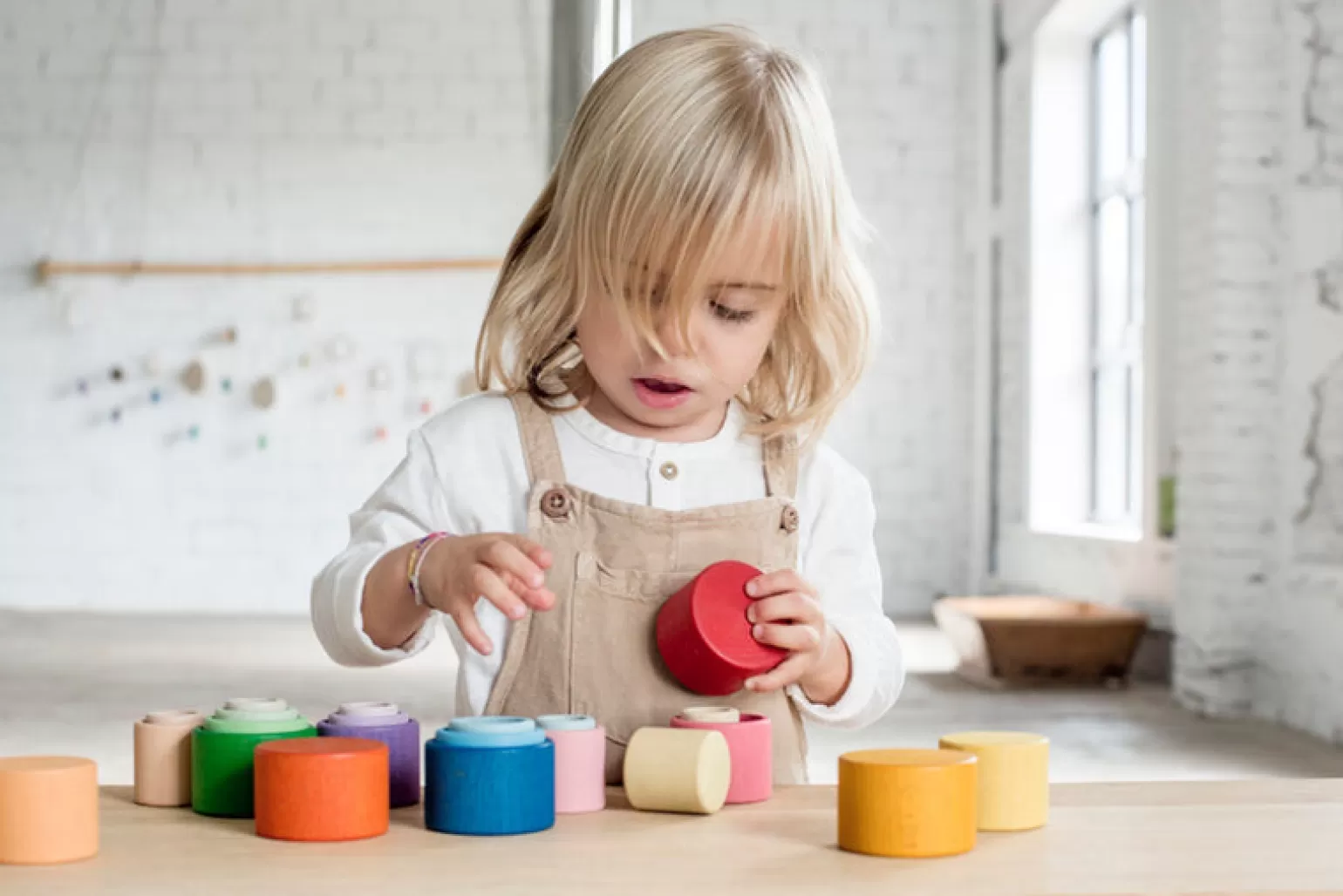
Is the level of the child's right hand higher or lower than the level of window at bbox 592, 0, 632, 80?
lower

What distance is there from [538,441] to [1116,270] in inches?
192

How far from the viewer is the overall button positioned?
44.6 inches

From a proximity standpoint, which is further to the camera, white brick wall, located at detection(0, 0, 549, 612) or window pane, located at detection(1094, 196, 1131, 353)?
white brick wall, located at detection(0, 0, 549, 612)

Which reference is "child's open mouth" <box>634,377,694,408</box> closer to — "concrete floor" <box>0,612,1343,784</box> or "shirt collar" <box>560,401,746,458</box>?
"shirt collar" <box>560,401,746,458</box>

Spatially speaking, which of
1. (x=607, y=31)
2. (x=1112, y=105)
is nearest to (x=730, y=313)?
(x=607, y=31)

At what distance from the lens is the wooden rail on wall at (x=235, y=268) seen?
6797 mm

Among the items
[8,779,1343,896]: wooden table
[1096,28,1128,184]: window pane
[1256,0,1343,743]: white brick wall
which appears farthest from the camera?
[1096,28,1128,184]: window pane

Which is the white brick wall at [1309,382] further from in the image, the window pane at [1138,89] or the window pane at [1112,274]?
the window pane at [1112,274]

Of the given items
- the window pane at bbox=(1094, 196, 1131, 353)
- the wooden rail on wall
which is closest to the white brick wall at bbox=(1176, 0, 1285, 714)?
the window pane at bbox=(1094, 196, 1131, 353)

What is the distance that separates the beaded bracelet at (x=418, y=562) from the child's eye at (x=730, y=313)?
0.82 feet

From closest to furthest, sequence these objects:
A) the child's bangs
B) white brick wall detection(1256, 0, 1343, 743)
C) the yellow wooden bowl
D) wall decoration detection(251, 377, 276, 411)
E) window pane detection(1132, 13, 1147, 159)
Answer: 1. the yellow wooden bowl
2. the child's bangs
3. white brick wall detection(1256, 0, 1343, 743)
4. window pane detection(1132, 13, 1147, 159)
5. wall decoration detection(251, 377, 276, 411)

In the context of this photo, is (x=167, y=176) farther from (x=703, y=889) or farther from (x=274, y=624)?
(x=703, y=889)

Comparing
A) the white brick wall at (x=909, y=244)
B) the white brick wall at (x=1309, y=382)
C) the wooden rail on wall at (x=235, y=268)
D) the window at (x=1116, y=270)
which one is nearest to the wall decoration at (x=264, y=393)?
the wooden rail on wall at (x=235, y=268)

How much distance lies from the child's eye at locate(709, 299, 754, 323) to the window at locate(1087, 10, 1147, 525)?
4.54 m
